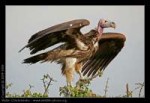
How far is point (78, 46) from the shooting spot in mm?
3604

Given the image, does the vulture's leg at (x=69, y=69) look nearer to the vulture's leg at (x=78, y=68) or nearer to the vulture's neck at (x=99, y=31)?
the vulture's leg at (x=78, y=68)

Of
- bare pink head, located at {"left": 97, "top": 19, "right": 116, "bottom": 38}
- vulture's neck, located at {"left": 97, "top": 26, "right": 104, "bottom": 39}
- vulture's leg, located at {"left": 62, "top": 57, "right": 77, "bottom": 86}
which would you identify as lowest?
vulture's leg, located at {"left": 62, "top": 57, "right": 77, "bottom": 86}

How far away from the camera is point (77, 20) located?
3576 mm

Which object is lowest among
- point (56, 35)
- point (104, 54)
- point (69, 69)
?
point (69, 69)

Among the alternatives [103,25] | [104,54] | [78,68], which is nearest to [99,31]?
[103,25]

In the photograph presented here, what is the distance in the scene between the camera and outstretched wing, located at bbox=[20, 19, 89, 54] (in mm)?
3551

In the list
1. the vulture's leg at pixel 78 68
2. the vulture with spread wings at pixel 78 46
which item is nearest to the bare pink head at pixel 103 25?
the vulture with spread wings at pixel 78 46

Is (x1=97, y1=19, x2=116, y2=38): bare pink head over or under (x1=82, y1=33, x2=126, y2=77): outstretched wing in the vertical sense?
over

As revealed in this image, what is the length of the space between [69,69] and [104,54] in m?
0.29

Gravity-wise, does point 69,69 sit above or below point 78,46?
below

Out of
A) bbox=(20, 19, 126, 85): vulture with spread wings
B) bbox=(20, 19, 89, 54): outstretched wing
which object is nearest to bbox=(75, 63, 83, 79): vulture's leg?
bbox=(20, 19, 126, 85): vulture with spread wings

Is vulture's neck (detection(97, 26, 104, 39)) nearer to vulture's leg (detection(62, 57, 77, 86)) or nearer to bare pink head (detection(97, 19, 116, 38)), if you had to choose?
bare pink head (detection(97, 19, 116, 38))

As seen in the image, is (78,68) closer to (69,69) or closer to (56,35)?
(69,69)
